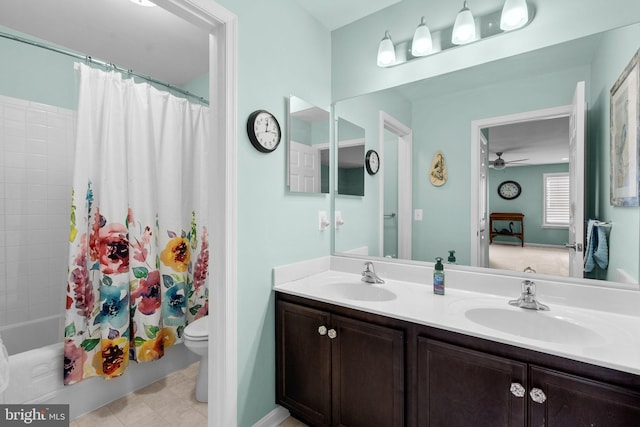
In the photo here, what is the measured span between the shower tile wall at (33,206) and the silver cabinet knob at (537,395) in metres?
3.02

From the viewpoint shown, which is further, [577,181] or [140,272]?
[140,272]

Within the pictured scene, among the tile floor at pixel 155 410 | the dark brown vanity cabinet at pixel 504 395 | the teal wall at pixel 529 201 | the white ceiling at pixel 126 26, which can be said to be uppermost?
the white ceiling at pixel 126 26

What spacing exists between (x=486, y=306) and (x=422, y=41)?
143 cm

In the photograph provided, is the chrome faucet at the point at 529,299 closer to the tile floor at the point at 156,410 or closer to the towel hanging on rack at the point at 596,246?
the towel hanging on rack at the point at 596,246

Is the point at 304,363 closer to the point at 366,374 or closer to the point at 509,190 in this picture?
the point at 366,374

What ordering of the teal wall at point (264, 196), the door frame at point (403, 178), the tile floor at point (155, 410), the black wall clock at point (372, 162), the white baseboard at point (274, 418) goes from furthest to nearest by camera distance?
the black wall clock at point (372, 162), the door frame at point (403, 178), the tile floor at point (155, 410), the white baseboard at point (274, 418), the teal wall at point (264, 196)

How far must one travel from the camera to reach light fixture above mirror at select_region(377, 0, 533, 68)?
136 centimetres

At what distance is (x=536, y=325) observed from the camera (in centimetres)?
120

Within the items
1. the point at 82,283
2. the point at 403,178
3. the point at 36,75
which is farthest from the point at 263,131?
the point at 36,75

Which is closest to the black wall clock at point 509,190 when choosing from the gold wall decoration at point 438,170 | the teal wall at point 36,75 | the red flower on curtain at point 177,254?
the gold wall decoration at point 438,170

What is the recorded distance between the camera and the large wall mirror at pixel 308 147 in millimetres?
1733

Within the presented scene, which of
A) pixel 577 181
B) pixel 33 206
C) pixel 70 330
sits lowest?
pixel 70 330

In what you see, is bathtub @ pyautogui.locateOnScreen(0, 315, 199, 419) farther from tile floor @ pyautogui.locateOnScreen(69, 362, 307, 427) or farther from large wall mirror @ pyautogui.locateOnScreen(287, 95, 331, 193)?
large wall mirror @ pyautogui.locateOnScreen(287, 95, 331, 193)

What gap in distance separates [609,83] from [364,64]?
1.23m
